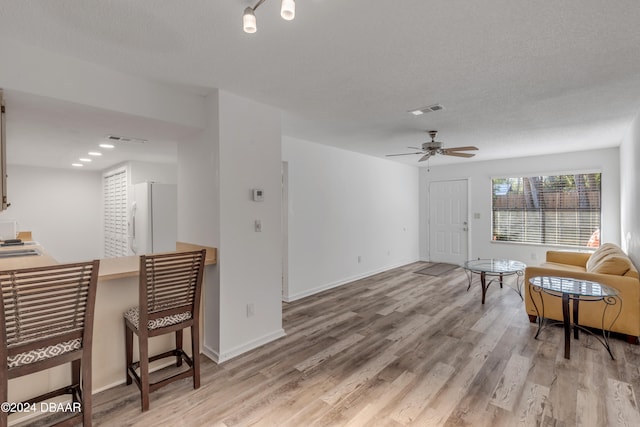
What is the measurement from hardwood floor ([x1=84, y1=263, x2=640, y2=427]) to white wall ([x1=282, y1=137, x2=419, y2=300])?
1.25m

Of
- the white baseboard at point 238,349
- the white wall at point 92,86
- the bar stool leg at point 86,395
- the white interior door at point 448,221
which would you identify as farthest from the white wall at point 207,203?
the white interior door at point 448,221

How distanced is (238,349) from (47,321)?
156 centimetres

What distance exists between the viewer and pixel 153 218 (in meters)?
4.32

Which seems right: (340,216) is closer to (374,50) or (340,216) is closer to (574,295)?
(574,295)

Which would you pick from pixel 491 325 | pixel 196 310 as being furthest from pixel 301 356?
pixel 491 325

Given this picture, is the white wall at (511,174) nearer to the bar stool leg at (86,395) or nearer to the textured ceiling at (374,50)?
the textured ceiling at (374,50)

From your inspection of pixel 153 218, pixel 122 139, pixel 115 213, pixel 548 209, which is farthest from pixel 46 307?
pixel 548 209

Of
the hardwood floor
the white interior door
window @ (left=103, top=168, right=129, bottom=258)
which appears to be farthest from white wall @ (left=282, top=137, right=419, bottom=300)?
window @ (left=103, top=168, right=129, bottom=258)

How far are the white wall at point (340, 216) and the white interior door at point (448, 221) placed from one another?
74 cm

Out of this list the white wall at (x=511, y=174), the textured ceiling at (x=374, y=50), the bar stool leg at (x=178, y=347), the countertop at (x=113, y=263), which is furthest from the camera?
the white wall at (x=511, y=174)

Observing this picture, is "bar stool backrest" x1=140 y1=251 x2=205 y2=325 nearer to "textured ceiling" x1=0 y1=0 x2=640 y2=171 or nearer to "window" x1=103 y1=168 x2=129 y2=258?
"textured ceiling" x1=0 y1=0 x2=640 y2=171

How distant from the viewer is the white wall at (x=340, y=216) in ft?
15.2

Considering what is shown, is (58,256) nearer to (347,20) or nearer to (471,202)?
(347,20)

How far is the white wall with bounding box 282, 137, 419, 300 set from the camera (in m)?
4.63
